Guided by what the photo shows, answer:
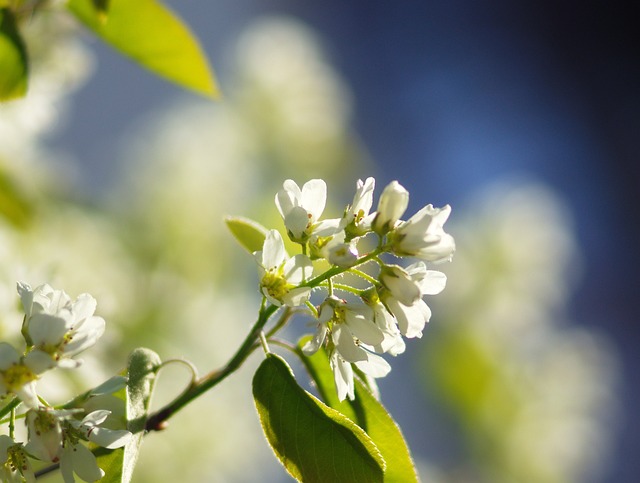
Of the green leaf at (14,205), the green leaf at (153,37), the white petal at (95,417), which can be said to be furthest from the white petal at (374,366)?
the green leaf at (14,205)

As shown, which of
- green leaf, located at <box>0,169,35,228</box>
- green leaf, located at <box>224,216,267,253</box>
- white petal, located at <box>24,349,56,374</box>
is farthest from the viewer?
green leaf, located at <box>0,169,35,228</box>

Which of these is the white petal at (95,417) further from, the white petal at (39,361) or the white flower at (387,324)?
the white flower at (387,324)

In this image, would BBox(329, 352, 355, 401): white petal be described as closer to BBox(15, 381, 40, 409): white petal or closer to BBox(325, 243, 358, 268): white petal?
BBox(325, 243, 358, 268): white petal

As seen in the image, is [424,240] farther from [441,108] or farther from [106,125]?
[441,108]

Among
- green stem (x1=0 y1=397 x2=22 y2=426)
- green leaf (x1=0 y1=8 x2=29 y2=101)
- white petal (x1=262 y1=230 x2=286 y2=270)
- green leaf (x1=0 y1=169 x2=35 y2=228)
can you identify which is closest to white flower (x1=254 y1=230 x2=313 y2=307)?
white petal (x1=262 y1=230 x2=286 y2=270)

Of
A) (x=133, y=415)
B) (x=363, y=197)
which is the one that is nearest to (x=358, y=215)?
(x=363, y=197)

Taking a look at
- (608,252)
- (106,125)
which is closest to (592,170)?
(608,252)

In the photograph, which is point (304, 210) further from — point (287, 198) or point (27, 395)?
point (27, 395)
